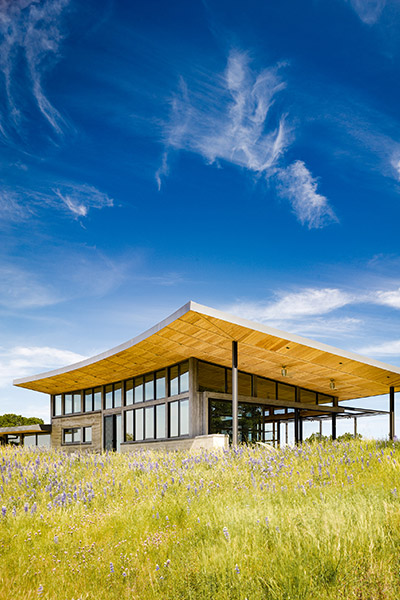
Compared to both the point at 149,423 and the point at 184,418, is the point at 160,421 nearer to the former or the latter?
the point at 149,423

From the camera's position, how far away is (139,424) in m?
24.1

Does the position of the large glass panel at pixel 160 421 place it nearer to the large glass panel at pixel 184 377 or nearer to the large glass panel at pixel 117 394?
the large glass panel at pixel 184 377

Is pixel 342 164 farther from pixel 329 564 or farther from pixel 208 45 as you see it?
pixel 329 564

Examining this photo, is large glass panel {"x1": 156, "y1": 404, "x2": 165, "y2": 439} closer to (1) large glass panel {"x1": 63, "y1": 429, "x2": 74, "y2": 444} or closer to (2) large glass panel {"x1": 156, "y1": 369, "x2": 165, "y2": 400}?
(2) large glass panel {"x1": 156, "y1": 369, "x2": 165, "y2": 400}

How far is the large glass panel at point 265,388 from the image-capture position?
23.9m

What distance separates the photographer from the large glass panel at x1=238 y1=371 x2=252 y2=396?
22172 millimetres

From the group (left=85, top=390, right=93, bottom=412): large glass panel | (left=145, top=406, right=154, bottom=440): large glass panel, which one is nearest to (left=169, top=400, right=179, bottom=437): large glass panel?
(left=145, top=406, right=154, bottom=440): large glass panel

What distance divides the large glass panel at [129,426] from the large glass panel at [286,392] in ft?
25.2

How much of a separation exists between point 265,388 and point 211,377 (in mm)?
4809

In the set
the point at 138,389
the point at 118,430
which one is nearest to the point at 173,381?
the point at 138,389

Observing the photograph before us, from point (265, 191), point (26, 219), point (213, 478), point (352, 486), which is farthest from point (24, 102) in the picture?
point (352, 486)

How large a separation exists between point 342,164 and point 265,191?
3.29 metres

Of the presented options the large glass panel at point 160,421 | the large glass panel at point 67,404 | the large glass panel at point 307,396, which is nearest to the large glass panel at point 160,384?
the large glass panel at point 160,421

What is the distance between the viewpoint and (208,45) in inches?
428
